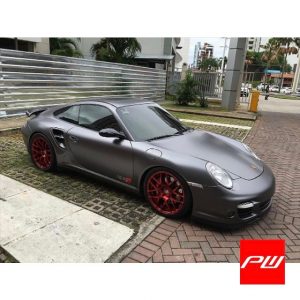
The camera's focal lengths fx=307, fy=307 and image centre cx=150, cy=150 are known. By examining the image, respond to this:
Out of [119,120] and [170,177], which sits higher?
[119,120]

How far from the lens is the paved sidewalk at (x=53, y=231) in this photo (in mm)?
2852

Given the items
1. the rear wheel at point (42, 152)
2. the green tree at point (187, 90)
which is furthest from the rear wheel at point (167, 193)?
the green tree at point (187, 90)

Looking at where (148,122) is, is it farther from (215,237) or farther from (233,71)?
(233,71)

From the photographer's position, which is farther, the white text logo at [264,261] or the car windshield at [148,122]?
the car windshield at [148,122]

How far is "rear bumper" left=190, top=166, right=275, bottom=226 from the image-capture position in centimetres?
318

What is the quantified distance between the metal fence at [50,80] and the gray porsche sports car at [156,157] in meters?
4.11

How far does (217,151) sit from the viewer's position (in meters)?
3.83

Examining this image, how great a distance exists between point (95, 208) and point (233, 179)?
66.4 inches

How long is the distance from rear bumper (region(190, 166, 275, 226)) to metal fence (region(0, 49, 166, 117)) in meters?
6.97

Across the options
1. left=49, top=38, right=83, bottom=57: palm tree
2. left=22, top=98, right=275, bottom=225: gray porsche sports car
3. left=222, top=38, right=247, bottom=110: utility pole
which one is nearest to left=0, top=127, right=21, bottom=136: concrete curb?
left=22, top=98, right=275, bottom=225: gray porsche sports car

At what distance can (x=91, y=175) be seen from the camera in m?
4.35

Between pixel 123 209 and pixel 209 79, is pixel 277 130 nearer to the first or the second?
pixel 123 209
